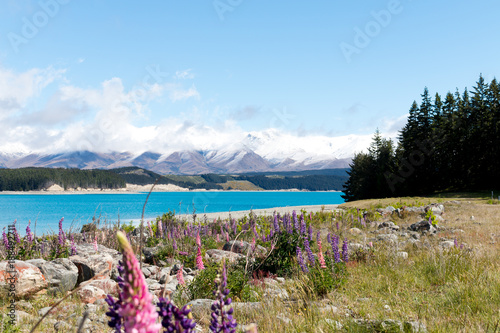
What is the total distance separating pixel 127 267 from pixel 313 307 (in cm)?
471

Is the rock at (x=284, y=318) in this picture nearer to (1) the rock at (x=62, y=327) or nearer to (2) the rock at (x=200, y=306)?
(2) the rock at (x=200, y=306)

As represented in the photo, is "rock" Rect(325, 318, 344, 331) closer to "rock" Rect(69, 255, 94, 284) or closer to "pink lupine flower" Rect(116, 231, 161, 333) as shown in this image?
"pink lupine flower" Rect(116, 231, 161, 333)

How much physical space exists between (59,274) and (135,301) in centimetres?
776

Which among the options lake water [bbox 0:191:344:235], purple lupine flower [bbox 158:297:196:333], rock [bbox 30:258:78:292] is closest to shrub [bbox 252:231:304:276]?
lake water [bbox 0:191:344:235]

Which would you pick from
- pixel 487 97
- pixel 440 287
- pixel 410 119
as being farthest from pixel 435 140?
pixel 440 287

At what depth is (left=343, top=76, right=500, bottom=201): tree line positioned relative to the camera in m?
53.5

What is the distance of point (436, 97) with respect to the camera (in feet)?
192

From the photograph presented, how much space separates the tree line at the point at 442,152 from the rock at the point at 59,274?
53.9m

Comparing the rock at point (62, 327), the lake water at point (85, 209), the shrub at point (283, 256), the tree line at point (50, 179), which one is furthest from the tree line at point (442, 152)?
the tree line at point (50, 179)

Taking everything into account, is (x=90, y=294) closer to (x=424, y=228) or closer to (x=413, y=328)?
(x=413, y=328)

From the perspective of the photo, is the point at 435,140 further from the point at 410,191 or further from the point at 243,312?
the point at 243,312

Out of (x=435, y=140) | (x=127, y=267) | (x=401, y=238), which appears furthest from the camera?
(x=435, y=140)

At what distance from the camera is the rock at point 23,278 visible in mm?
6410

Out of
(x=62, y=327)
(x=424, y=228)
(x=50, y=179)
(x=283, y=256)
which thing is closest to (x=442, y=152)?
(x=424, y=228)
